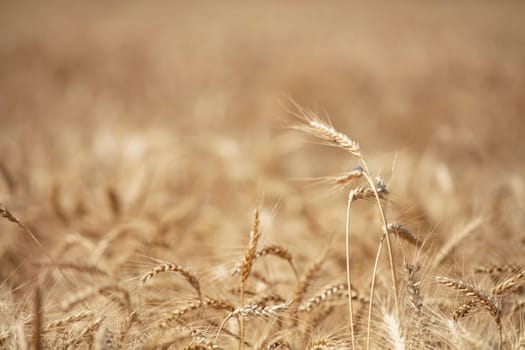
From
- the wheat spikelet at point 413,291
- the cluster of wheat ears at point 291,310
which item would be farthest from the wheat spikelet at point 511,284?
the wheat spikelet at point 413,291

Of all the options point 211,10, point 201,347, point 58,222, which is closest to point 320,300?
point 201,347

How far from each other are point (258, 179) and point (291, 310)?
2.48m

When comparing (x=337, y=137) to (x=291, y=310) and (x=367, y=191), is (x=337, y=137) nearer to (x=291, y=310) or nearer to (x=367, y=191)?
(x=367, y=191)

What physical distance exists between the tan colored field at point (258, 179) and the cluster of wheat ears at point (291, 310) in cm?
1

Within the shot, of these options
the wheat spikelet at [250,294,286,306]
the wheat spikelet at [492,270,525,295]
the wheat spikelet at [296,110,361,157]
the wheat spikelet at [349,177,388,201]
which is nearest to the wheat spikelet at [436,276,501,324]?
the wheat spikelet at [492,270,525,295]

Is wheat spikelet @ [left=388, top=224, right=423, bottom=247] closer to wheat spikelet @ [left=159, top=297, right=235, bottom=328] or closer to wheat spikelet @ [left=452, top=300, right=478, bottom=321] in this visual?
wheat spikelet @ [left=452, top=300, right=478, bottom=321]

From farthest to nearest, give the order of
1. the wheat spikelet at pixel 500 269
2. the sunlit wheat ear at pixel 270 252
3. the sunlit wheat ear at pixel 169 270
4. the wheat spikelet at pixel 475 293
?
the wheat spikelet at pixel 500 269, the sunlit wheat ear at pixel 270 252, the sunlit wheat ear at pixel 169 270, the wheat spikelet at pixel 475 293

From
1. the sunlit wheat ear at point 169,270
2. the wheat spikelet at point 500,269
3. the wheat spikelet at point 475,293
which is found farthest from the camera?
the wheat spikelet at point 500,269

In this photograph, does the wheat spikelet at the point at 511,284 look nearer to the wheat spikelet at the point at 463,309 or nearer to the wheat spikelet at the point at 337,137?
the wheat spikelet at the point at 463,309

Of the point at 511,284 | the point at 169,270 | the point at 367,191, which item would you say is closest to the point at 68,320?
the point at 169,270

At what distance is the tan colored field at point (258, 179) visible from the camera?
4.96 ft

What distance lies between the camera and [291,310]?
166 cm

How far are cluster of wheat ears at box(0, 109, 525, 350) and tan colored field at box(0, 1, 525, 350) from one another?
0.03 feet

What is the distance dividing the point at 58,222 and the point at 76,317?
6.64ft
